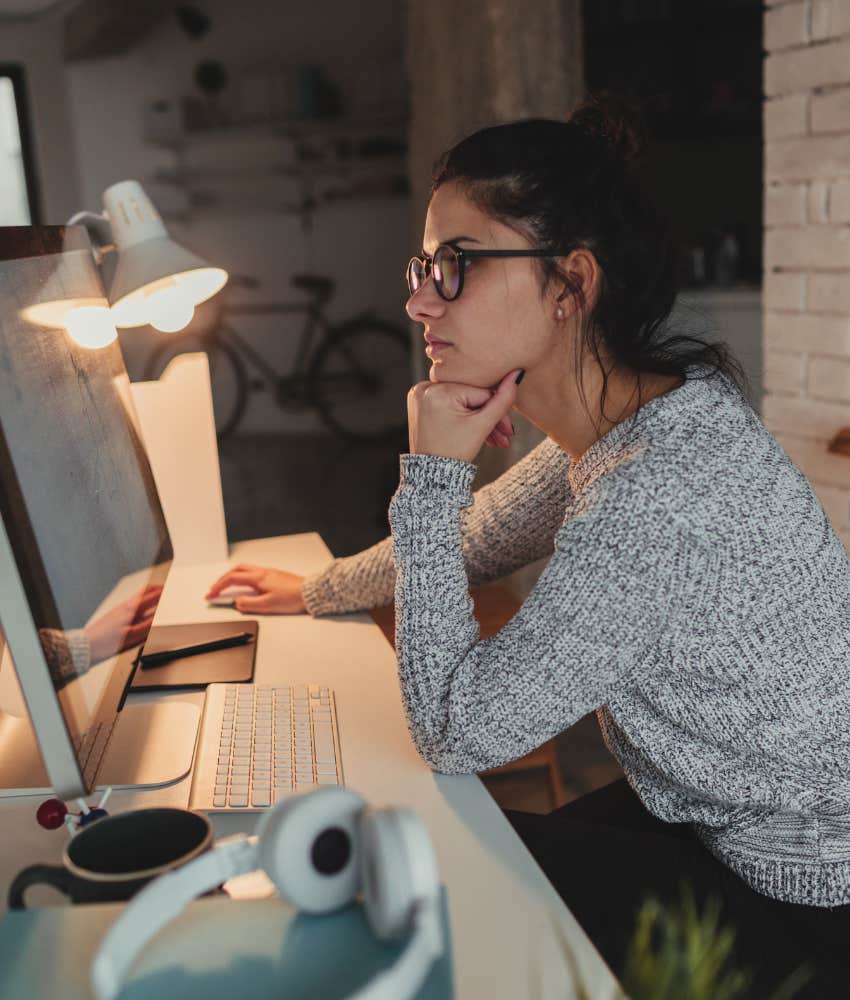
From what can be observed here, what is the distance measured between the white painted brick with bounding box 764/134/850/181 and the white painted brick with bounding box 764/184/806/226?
2 cm

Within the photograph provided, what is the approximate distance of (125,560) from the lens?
108cm

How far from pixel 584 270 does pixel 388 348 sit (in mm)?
5550

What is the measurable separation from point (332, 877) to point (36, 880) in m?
0.20

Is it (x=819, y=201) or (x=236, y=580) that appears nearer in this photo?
(x=236, y=580)

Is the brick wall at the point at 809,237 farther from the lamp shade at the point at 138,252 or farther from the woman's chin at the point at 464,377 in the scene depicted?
the lamp shade at the point at 138,252

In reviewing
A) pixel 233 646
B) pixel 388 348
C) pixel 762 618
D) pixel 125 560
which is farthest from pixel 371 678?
pixel 388 348

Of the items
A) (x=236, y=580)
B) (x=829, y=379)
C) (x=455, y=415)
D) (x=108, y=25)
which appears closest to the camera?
(x=455, y=415)

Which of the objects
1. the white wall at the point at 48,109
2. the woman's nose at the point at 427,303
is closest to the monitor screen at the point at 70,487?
the woman's nose at the point at 427,303

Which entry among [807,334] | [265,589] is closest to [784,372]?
[807,334]

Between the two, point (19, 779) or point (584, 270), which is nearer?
point (19, 779)

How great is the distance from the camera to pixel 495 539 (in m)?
1.46

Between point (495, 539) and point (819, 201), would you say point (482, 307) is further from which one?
point (819, 201)

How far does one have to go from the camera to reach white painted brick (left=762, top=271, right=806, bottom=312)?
80.1 inches

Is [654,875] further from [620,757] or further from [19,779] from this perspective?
[19,779]
